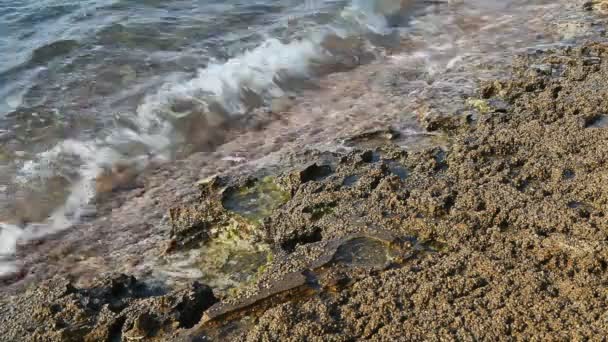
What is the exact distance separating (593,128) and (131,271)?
4.82m

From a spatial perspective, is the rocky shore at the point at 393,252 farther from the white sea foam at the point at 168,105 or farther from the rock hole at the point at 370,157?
the white sea foam at the point at 168,105

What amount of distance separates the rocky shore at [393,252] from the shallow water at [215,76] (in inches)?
47.4

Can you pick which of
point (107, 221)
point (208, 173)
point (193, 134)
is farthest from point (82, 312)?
point (193, 134)

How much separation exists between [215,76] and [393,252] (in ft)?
22.0

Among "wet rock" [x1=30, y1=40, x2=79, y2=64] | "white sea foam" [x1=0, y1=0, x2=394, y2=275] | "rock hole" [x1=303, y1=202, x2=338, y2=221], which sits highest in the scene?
"wet rock" [x1=30, y1=40, x2=79, y2=64]

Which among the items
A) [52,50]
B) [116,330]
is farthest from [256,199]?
[52,50]

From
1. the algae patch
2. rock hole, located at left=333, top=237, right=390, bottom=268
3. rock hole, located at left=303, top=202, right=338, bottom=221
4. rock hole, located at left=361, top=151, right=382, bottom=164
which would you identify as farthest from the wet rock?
rock hole, located at left=333, top=237, right=390, bottom=268

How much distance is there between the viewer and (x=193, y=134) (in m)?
8.69

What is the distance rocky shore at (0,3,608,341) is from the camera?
3943mm

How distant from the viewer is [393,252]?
15.4ft

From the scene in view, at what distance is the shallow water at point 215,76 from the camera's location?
780cm

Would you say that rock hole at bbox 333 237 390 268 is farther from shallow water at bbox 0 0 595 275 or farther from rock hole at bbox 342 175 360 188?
shallow water at bbox 0 0 595 275

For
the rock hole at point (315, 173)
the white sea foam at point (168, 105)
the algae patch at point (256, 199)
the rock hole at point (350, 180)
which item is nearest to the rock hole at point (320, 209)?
the rock hole at point (350, 180)

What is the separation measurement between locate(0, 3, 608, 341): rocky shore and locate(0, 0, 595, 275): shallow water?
1.21 m
